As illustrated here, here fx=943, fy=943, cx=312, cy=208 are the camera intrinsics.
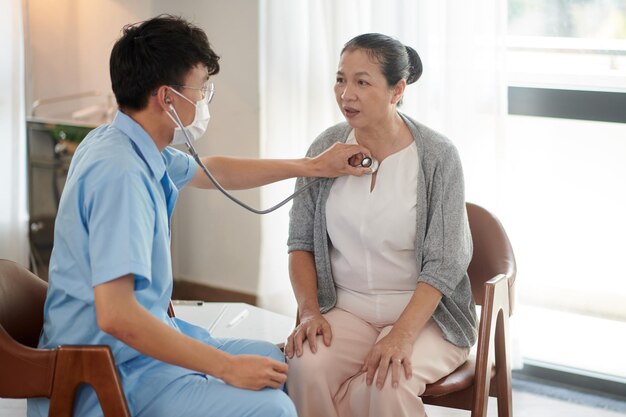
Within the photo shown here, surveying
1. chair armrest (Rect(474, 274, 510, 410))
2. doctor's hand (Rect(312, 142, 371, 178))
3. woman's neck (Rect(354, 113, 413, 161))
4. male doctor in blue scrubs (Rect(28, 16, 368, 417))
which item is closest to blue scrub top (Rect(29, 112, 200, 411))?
male doctor in blue scrubs (Rect(28, 16, 368, 417))

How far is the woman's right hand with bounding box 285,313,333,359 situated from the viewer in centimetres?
223

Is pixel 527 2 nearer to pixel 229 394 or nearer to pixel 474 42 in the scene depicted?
pixel 474 42

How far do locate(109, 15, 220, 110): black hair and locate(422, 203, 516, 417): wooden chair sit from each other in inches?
34.2

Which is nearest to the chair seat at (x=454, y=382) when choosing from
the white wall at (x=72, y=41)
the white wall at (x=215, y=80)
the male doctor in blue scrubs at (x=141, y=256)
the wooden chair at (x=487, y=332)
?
the wooden chair at (x=487, y=332)

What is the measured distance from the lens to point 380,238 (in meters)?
2.30

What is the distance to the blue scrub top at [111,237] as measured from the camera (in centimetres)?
172

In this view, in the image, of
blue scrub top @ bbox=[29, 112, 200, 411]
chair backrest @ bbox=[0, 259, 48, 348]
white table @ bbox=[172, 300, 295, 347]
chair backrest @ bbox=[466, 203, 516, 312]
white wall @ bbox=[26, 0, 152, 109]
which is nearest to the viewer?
blue scrub top @ bbox=[29, 112, 200, 411]

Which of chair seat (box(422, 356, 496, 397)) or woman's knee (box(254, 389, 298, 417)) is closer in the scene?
woman's knee (box(254, 389, 298, 417))

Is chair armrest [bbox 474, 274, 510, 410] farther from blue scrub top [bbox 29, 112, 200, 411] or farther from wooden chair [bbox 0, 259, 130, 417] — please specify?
wooden chair [bbox 0, 259, 130, 417]

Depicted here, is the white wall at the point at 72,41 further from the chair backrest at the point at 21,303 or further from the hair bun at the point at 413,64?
the chair backrest at the point at 21,303

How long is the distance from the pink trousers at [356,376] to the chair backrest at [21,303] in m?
0.59

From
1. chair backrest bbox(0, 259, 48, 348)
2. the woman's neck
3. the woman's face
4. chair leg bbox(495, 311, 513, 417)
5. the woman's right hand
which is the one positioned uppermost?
the woman's face

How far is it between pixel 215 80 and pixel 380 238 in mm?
1805

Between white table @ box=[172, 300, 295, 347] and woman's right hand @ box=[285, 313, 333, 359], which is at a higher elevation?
woman's right hand @ box=[285, 313, 333, 359]
